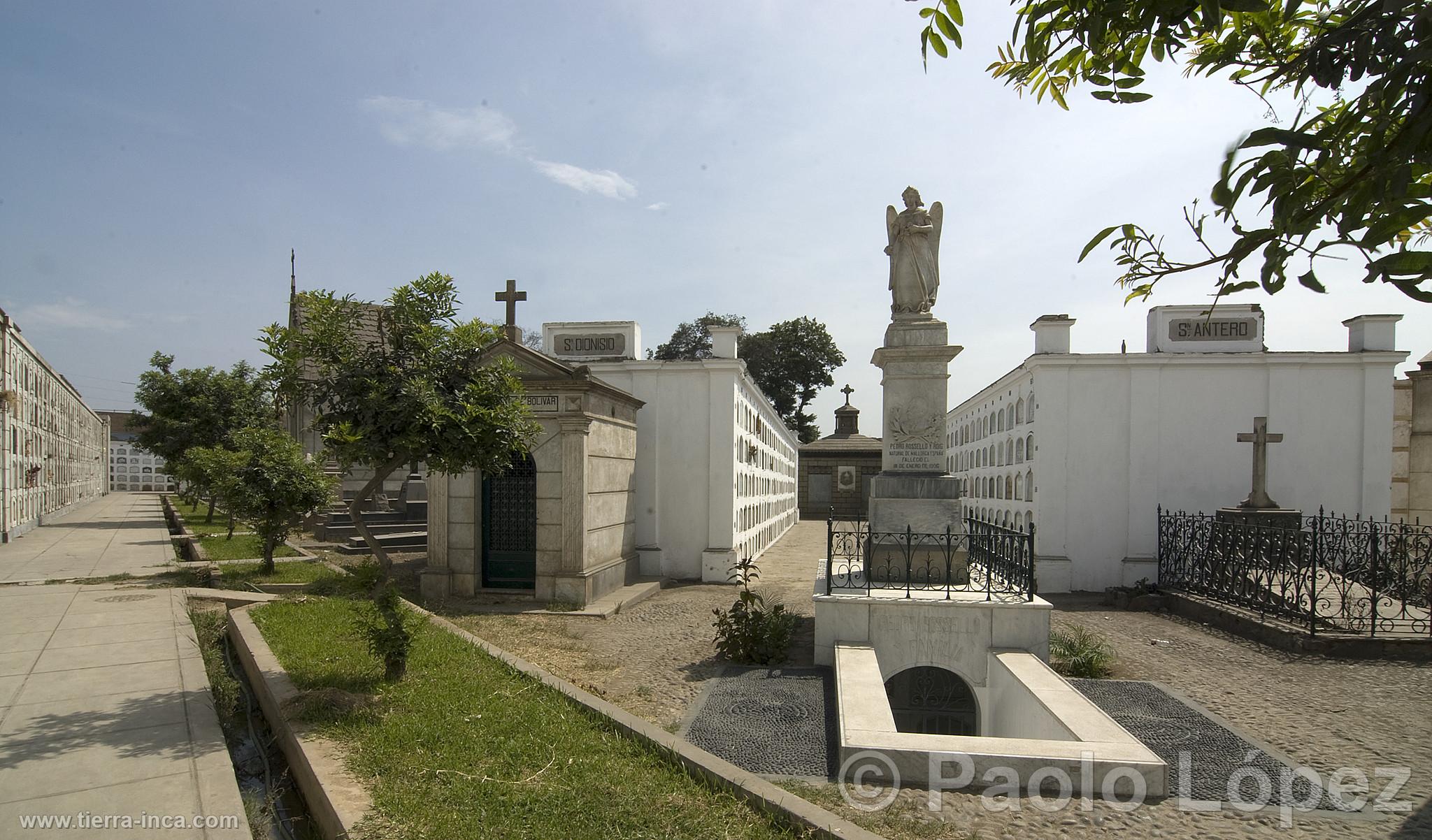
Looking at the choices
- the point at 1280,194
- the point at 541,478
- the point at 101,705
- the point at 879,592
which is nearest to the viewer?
the point at 1280,194

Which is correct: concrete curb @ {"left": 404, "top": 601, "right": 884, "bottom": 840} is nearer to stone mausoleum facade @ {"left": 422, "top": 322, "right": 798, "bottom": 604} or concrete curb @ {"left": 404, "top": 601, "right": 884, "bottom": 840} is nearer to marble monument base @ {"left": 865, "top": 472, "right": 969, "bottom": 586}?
marble monument base @ {"left": 865, "top": 472, "right": 969, "bottom": 586}

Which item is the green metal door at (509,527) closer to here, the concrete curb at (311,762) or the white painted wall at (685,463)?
the white painted wall at (685,463)

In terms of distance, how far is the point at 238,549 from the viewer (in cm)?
1530

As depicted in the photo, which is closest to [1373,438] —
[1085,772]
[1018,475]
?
[1018,475]

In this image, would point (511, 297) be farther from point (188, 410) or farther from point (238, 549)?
point (188, 410)

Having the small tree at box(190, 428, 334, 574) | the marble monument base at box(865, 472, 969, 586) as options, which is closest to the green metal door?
the small tree at box(190, 428, 334, 574)

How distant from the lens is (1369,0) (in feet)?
8.02

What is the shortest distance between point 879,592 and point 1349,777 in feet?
13.0

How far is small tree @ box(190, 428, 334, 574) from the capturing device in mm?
11586

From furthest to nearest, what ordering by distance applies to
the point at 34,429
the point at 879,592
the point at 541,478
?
the point at 34,429
the point at 541,478
the point at 879,592

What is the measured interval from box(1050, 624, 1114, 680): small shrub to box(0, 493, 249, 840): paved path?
7.07 m

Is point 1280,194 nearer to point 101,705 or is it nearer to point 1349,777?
point 1349,777

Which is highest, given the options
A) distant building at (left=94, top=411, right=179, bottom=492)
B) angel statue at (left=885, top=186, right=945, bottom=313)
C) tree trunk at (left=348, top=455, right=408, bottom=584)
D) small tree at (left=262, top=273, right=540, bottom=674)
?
angel statue at (left=885, top=186, right=945, bottom=313)

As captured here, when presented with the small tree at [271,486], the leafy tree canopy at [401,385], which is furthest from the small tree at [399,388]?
the small tree at [271,486]
